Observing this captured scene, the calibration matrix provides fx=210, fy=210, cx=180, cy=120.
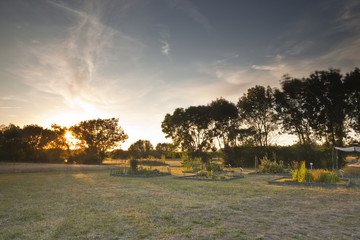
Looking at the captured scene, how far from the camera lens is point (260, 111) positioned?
1182 inches

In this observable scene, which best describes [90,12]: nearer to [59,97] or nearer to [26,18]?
[26,18]

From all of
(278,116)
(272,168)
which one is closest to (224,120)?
(278,116)

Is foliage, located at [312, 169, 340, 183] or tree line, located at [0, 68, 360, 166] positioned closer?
foliage, located at [312, 169, 340, 183]

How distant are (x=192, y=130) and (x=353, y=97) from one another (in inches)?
879

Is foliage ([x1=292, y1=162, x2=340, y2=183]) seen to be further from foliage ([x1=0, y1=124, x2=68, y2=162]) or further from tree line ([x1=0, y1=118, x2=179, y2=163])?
→ foliage ([x1=0, y1=124, x2=68, y2=162])

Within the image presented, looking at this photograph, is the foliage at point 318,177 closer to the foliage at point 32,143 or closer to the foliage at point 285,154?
the foliage at point 285,154

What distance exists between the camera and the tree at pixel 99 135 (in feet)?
149

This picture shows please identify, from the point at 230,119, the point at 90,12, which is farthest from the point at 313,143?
the point at 90,12

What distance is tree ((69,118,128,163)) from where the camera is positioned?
149 feet

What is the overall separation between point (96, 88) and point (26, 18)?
7345 millimetres

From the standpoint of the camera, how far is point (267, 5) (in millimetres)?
11508

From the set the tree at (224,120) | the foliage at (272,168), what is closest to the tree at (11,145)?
the tree at (224,120)

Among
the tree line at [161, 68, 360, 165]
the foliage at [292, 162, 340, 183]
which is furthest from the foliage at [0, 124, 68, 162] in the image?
the foliage at [292, 162, 340, 183]

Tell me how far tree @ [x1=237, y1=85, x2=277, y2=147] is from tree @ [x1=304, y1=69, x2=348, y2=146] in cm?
486
